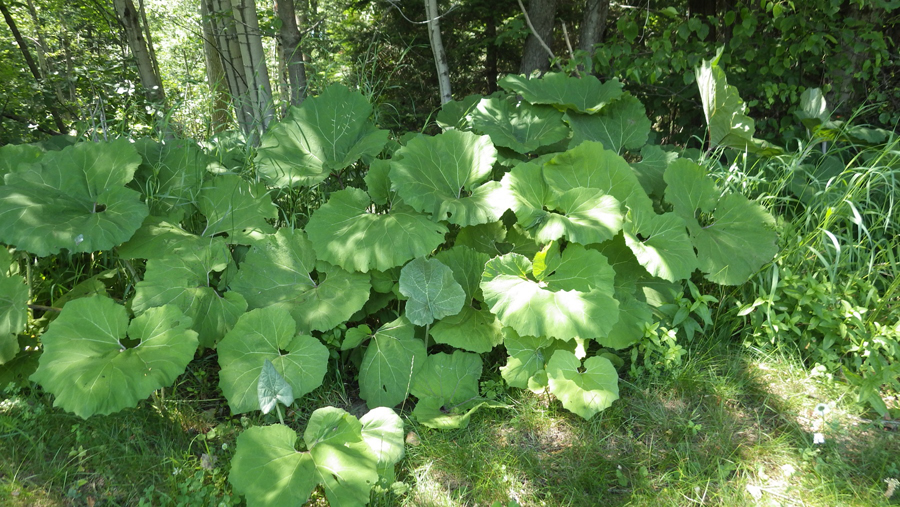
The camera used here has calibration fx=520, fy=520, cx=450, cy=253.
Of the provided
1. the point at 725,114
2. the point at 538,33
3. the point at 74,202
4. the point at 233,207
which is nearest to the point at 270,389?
the point at 233,207

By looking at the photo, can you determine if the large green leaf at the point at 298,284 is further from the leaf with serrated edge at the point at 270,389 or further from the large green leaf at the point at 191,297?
the leaf with serrated edge at the point at 270,389

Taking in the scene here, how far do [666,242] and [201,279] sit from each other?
1924 millimetres

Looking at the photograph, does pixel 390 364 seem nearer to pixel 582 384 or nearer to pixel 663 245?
pixel 582 384

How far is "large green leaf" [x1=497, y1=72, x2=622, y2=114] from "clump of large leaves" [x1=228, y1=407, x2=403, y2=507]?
6.13 feet

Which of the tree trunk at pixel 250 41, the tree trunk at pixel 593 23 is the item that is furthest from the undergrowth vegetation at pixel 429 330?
the tree trunk at pixel 593 23

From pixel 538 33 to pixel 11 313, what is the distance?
425 cm

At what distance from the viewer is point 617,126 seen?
9.23ft

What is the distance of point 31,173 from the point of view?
2.16 m

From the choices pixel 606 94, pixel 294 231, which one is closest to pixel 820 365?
pixel 606 94

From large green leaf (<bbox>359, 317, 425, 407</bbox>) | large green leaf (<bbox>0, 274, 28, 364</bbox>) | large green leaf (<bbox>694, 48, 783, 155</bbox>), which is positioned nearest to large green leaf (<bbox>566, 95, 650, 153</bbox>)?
large green leaf (<bbox>694, 48, 783, 155</bbox>)

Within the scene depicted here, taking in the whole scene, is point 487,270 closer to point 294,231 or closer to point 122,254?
point 294,231

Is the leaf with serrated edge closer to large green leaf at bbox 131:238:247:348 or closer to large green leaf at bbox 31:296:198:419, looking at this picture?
large green leaf at bbox 31:296:198:419

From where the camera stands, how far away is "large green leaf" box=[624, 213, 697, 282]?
2.05m

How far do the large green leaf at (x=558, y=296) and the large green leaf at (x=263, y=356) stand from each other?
70cm
